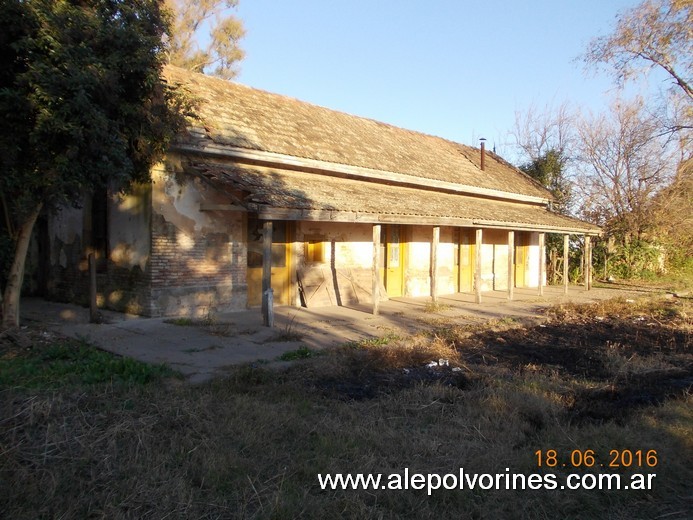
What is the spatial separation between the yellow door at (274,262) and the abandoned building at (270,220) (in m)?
0.03

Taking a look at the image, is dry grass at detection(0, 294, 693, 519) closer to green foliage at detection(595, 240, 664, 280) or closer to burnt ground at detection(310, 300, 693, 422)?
burnt ground at detection(310, 300, 693, 422)

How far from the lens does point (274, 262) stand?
13.4 meters

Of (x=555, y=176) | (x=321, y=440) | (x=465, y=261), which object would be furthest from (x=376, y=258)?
(x=555, y=176)

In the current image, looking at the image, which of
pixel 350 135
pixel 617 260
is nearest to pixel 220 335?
pixel 350 135

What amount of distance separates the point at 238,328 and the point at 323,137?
7.53m

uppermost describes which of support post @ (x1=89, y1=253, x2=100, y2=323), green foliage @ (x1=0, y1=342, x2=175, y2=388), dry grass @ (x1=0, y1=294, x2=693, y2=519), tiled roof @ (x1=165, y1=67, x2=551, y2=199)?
tiled roof @ (x1=165, y1=67, x2=551, y2=199)

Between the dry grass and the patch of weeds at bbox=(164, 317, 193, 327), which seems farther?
the patch of weeds at bbox=(164, 317, 193, 327)

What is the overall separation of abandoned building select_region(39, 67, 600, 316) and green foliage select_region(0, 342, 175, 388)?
345 cm

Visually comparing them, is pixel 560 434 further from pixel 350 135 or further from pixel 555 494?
pixel 350 135

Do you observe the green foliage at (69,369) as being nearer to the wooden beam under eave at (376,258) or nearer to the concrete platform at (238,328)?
the concrete platform at (238,328)

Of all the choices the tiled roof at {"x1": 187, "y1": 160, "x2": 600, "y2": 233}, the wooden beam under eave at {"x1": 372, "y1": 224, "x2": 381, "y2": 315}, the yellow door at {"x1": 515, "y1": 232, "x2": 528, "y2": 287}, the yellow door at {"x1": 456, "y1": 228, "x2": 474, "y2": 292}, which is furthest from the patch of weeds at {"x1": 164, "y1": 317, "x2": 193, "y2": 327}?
the yellow door at {"x1": 515, "y1": 232, "x2": 528, "y2": 287}

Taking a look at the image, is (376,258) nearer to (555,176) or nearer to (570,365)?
(570,365)

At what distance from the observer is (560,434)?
490 cm

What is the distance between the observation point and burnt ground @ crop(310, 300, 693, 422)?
20.6 feet
